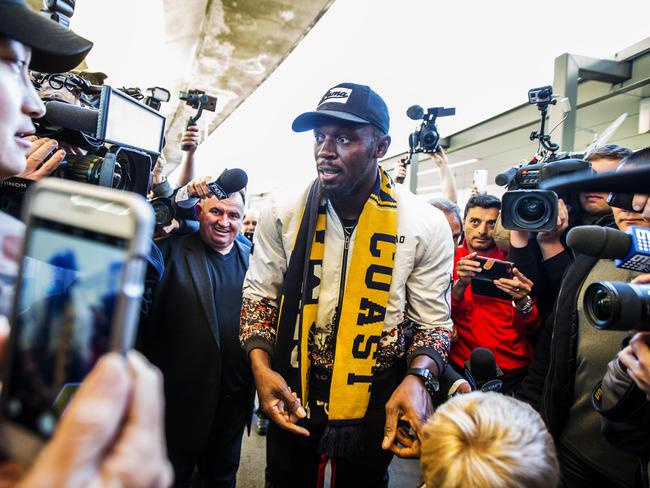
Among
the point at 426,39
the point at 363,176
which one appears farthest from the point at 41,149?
the point at 426,39

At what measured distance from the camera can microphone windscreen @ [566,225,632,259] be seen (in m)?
0.93

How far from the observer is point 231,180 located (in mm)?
1941

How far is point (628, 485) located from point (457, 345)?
93 centimetres

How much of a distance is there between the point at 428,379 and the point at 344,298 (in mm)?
404

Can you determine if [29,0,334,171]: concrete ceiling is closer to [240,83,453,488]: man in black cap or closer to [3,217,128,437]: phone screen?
[240,83,453,488]: man in black cap

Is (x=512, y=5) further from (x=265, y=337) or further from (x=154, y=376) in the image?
(x=154, y=376)

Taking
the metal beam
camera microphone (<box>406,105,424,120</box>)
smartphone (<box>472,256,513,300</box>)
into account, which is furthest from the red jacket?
the metal beam

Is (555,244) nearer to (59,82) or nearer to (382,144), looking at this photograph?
(382,144)

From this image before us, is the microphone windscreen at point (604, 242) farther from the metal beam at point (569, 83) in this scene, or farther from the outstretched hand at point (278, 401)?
the metal beam at point (569, 83)

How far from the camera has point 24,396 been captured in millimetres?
412

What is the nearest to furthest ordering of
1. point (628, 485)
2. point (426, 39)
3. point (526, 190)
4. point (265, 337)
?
1. point (628, 485)
2. point (265, 337)
3. point (526, 190)
4. point (426, 39)

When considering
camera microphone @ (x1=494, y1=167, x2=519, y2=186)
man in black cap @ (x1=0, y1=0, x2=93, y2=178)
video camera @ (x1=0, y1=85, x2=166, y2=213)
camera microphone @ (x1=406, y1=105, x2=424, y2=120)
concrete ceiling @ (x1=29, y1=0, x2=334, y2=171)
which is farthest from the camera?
concrete ceiling @ (x1=29, y1=0, x2=334, y2=171)

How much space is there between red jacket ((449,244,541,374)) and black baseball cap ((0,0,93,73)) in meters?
1.99

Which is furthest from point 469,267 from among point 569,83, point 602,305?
point 569,83
